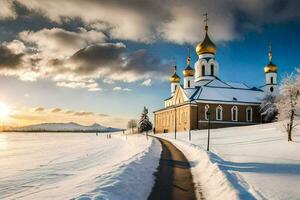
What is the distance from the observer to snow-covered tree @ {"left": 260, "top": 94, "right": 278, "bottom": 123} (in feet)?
242

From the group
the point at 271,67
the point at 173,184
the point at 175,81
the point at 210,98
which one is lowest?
the point at 173,184

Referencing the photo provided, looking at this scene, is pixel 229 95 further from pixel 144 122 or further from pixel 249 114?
pixel 144 122

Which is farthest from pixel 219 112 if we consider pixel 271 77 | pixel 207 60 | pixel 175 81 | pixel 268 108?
pixel 175 81

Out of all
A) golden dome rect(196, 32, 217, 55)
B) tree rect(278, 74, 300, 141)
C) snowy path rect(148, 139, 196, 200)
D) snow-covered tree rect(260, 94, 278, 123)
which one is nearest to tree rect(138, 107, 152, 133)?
golden dome rect(196, 32, 217, 55)

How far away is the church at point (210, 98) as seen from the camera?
72.9 meters

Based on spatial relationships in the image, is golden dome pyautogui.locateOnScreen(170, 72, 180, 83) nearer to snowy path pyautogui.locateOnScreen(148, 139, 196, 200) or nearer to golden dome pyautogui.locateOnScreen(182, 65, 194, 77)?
golden dome pyautogui.locateOnScreen(182, 65, 194, 77)

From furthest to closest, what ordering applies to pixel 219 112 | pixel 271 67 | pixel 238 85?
pixel 238 85
pixel 271 67
pixel 219 112

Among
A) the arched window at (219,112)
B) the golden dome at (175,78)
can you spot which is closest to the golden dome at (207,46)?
the arched window at (219,112)

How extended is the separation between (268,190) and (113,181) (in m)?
5.88

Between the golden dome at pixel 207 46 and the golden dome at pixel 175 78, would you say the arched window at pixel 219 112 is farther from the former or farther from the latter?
the golden dome at pixel 175 78

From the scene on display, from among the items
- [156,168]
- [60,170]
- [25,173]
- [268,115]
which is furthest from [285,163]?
[268,115]

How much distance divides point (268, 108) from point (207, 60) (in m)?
18.1

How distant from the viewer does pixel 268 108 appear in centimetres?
7331

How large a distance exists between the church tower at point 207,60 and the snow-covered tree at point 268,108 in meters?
13.7
